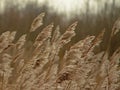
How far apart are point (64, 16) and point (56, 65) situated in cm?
689

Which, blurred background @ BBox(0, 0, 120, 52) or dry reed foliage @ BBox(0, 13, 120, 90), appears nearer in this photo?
dry reed foliage @ BBox(0, 13, 120, 90)

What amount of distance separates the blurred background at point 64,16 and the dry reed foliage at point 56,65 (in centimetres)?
272

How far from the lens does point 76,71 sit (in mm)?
3320

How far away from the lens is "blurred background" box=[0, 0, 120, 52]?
25.1 ft

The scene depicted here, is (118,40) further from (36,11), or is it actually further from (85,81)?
(36,11)

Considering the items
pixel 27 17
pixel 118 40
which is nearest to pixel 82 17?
pixel 27 17

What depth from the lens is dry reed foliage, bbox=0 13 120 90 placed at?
10.8 feet

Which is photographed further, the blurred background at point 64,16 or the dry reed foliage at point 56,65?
the blurred background at point 64,16

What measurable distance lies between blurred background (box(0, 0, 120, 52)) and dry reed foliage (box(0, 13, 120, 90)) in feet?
8.92

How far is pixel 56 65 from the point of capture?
3.39 metres

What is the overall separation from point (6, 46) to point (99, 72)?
0.82m

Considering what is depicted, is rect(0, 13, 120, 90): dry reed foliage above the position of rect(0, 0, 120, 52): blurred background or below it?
below

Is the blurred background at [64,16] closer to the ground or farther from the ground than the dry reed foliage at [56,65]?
farther from the ground

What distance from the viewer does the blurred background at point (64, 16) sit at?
7.64 meters
